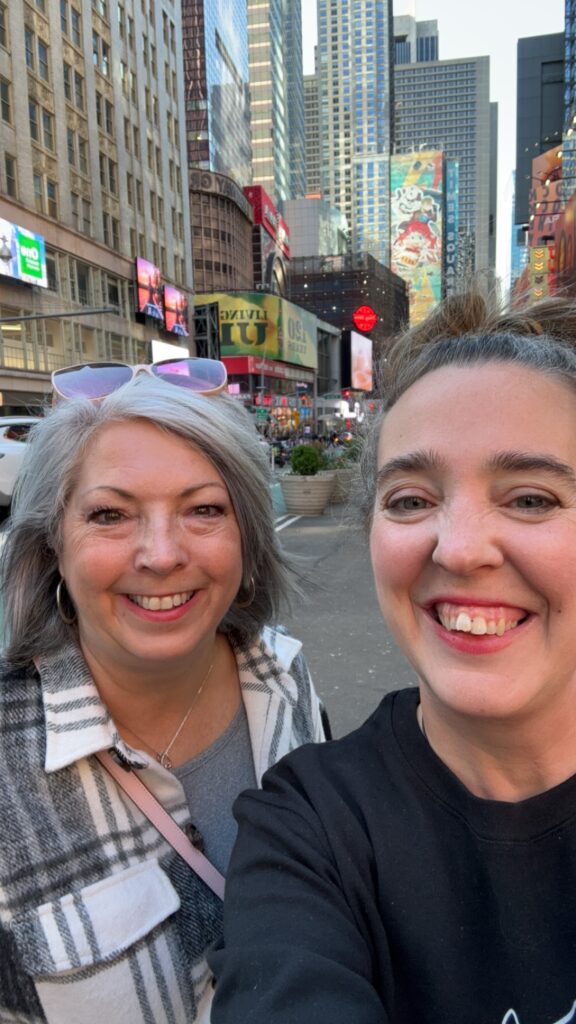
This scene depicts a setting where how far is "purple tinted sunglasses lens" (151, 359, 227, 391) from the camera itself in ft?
5.47

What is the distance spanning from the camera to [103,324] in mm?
32594

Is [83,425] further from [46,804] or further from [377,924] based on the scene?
[377,924]

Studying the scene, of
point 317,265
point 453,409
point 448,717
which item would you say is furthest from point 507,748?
point 317,265

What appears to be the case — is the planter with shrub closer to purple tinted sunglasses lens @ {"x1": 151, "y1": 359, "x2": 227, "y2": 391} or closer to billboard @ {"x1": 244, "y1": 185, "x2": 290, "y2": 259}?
purple tinted sunglasses lens @ {"x1": 151, "y1": 359, "x2": 227, "y2": 391}

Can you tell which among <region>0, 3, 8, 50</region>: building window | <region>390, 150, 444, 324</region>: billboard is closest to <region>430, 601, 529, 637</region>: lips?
<region>0, 3, 8, 50</region>: building window

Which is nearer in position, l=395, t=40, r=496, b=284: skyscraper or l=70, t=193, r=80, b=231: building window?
l=70, t=193, r=80, b=231: building window

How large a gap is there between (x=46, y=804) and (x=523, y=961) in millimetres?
880

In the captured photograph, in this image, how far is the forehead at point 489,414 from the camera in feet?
3.17

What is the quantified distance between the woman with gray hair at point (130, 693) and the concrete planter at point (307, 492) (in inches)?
330

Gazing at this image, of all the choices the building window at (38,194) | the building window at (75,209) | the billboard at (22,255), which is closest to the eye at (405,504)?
the billboard at (22,255)

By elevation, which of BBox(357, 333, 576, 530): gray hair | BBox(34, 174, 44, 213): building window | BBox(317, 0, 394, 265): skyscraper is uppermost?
BBox(317, 0, 394, 265): skyscraper

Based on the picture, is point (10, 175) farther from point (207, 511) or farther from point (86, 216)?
point (207, 511)

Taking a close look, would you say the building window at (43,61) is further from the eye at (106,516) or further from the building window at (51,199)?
the eye at (106,516)

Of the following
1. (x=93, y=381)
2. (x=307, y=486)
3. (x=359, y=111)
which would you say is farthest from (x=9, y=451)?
(x=359, y=111)
